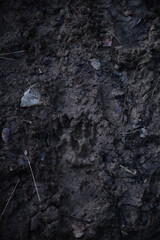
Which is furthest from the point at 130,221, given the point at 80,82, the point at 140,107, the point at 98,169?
the point at 80,82

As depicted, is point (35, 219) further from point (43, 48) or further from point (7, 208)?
point (43, 48)

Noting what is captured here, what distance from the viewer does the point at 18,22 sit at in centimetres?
164

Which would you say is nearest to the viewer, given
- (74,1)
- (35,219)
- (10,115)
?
(35,219)

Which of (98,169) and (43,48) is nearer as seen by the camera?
(98,169)

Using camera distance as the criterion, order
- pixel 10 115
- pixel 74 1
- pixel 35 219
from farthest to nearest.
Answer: pixel 74 1 < pixel 10 115 < pixel 35 219

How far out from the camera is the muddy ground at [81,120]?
4.61 feet

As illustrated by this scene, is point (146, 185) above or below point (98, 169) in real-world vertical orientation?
below

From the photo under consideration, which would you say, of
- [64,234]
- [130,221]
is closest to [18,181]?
[64,234]

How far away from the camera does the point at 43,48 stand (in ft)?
5.37

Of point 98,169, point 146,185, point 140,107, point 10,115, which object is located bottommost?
point 146,185

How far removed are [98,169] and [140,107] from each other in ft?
1.71

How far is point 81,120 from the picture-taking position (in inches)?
59.1

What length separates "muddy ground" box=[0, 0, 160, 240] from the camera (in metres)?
1.41

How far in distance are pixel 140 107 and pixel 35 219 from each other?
1010mm
